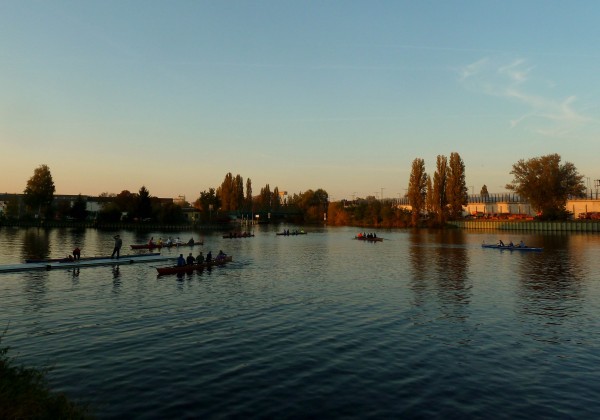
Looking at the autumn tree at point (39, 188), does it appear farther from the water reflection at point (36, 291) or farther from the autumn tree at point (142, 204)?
the water reflection at point (36, 291)

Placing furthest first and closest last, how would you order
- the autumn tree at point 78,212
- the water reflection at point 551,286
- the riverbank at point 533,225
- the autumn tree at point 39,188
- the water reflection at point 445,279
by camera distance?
the autumn tree at point 78,212 < the autumn tree at point 39,188 < the riverbank at point 533,225 < the water reflection at point 445,279 < the water reflection at point 551,286

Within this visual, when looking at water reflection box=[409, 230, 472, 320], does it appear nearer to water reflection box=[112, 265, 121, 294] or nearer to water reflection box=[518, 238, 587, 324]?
water reflection box=[518, 238, 587, 324]

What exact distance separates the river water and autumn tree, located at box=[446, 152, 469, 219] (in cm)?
13474

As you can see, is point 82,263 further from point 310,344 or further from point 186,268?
point 310,344

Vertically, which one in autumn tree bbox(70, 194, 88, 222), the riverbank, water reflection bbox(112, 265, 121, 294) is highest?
autumn tree bbox(70, 194, 88, 222)

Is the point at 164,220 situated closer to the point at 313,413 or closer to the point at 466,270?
the point at 466,270

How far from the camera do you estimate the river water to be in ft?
52.5

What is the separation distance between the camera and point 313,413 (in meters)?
15.0

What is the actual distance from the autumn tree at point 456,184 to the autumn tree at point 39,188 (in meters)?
158

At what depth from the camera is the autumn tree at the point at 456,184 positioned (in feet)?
570

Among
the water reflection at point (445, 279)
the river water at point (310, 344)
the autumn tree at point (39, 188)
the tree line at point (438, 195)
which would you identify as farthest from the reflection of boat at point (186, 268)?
the autumn tree at point (39, 188)

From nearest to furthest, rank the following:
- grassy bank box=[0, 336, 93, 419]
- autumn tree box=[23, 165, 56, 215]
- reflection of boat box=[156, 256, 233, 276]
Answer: grassy bank box=[0, 336, 93, 419] < reflection of boat box=[156, 256, 233, 276] < autumn tree box=[23, 165, 56, 215]

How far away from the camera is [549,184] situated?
156125 millimetres

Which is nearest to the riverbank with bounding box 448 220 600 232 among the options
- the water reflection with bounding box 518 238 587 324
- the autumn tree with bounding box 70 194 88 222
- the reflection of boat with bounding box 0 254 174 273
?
the water reflection with bounding box 518 238 587 324
